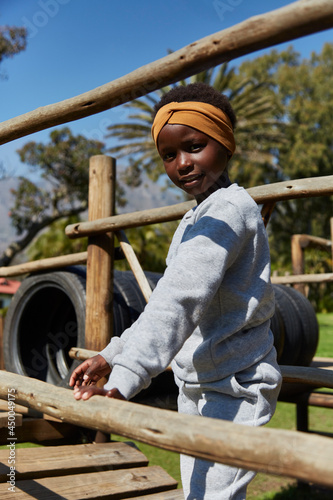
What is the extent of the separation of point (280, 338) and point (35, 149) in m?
17.1

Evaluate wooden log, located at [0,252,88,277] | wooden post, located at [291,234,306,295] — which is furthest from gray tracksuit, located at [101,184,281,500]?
wooden post, located at [291,234,306,295]

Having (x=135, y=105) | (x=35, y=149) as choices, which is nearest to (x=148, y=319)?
(x=35, y=149)

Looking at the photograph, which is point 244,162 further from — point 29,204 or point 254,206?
point 254,206

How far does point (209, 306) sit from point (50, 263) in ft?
7.36

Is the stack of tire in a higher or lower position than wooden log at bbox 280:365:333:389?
higher

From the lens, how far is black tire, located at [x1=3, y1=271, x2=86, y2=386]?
145 inches

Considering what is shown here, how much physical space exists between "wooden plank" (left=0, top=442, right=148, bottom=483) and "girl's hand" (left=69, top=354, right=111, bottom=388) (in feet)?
3.43

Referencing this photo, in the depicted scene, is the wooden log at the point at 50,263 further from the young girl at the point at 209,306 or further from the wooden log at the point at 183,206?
the young girl at the point at 209,306

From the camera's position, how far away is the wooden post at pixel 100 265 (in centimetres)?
301

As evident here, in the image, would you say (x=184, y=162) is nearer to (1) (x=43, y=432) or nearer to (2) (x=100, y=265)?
(2) (x=100, y=265)

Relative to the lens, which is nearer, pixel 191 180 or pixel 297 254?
pixel 191 180

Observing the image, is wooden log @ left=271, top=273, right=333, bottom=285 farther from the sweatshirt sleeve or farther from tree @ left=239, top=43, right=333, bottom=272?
tree @ left=239, top=43, right=333, bottom=272

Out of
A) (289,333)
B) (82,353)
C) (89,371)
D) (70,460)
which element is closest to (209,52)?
(89,371)

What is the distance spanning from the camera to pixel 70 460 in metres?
2.46
